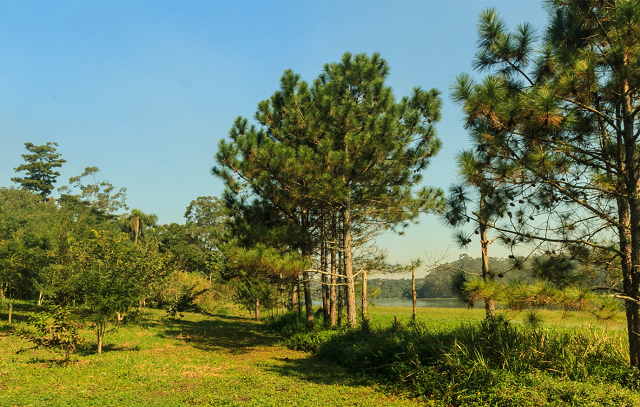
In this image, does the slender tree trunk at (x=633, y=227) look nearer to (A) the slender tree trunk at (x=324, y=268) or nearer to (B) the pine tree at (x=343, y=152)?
(B) the pine tree at (x=343, y=152)

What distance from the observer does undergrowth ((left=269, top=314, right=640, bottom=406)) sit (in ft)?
16.9

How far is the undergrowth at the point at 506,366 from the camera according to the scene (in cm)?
514

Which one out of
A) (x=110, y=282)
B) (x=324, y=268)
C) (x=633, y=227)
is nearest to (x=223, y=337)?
(x=324, y=268)

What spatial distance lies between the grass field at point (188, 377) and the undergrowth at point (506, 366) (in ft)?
0.73

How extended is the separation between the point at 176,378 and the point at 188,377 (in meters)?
0.26

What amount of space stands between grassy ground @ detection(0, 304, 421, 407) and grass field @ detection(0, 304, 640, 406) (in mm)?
15

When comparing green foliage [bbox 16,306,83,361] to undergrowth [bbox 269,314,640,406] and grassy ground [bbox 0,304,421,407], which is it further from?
undergrowth [bbox 269,314,640,406]

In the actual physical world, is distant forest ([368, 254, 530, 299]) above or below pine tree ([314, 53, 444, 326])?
below

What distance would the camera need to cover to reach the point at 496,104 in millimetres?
5246

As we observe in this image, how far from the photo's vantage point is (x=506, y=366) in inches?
245

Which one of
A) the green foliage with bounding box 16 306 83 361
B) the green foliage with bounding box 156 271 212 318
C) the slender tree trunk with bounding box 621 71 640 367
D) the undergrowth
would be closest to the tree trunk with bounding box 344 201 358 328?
the undergrowth

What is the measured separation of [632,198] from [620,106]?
5.58 ft

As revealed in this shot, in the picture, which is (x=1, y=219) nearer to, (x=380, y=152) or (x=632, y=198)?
(x=380, y=152)

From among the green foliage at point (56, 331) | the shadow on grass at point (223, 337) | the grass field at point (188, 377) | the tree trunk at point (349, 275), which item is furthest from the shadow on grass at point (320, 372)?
the green foliage at point (56, 331)
